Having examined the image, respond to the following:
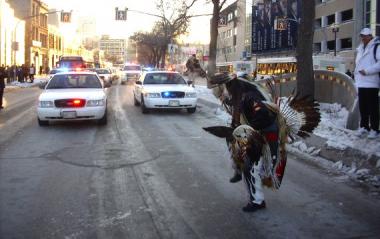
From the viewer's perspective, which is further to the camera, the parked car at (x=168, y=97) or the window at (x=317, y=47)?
the window at (x=317, y=47)

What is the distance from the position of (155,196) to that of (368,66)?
490cm

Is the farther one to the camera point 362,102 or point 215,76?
point 362,102

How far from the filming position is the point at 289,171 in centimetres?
804

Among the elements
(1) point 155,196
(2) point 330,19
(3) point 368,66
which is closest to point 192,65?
(3) point 368,66

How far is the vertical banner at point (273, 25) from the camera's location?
64.2m

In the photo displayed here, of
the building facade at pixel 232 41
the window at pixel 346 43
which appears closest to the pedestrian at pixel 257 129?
the window at pixel 346 43

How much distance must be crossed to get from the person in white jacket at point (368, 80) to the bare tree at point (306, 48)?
4.09m

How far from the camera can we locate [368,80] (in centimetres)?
965

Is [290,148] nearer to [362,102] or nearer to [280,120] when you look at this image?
[362,102]

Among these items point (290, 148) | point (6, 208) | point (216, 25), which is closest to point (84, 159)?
point (6, 208)

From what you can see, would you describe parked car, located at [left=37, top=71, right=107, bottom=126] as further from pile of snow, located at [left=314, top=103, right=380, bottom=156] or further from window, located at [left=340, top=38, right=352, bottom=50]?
window, located at [left=340, top=38, right=352, bottom=50]

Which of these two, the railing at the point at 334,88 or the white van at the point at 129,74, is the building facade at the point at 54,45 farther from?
the railing at the point at 334,88

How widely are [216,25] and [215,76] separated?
77.8 ft

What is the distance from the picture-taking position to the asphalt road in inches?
208
